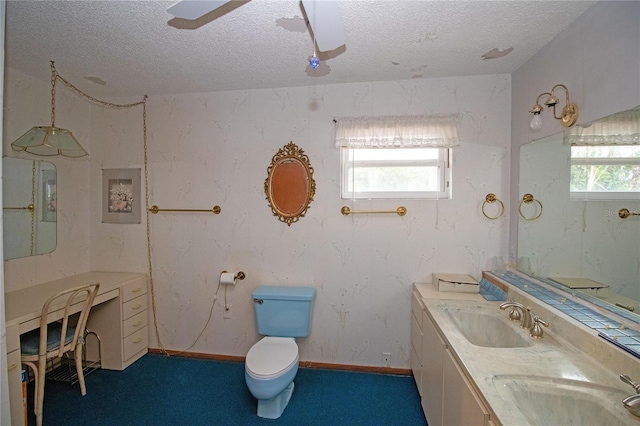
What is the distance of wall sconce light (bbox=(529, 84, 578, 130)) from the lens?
154cm

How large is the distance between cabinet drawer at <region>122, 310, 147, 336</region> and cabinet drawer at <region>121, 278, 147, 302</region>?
18cm

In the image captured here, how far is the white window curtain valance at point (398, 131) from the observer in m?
2.17

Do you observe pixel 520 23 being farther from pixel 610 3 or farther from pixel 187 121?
pixel 187 121

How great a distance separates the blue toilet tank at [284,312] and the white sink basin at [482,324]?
985mm

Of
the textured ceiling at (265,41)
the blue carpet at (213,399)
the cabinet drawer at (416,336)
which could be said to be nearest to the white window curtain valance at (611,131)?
the textured ceiling at (265,41)

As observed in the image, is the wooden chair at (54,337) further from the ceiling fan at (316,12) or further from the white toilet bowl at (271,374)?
the ceiling fan at (316,12)

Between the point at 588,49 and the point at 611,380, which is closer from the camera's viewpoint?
the point at 611,380

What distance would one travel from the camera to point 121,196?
2.62 meters

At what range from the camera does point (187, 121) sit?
8.23 feet

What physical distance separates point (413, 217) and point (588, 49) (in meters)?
1.35

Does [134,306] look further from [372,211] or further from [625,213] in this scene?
[625,213]

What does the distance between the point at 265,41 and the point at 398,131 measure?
114 cm

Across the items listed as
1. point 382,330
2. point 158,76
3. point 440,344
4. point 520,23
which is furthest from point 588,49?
point 158,76

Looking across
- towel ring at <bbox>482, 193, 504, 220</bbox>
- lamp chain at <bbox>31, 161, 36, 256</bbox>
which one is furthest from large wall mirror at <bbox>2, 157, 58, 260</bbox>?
towel ring at <bbox>482, 193, 504, 220</bbox>
